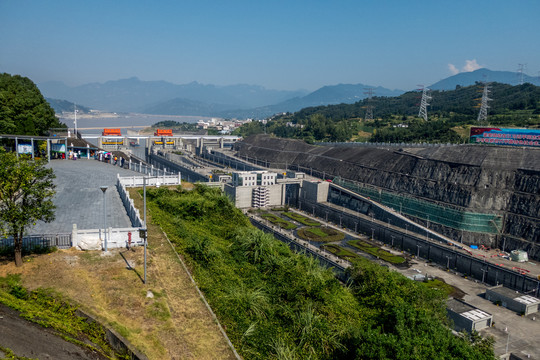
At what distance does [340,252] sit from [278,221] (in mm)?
18846

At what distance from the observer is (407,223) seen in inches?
2749

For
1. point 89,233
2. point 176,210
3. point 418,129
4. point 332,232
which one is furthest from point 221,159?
point 89,233

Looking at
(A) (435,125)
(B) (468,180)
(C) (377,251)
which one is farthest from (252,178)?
(A) (435,125)

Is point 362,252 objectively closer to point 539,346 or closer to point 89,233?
point 539,346

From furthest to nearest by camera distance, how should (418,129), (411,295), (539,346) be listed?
(418,129)
(539,346)
(411,295)

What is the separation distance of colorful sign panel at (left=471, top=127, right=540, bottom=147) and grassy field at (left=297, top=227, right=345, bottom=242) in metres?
34.6

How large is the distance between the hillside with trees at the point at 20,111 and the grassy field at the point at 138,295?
47.2 meters

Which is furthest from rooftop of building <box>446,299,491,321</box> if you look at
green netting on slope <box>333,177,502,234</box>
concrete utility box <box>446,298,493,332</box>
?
green netting on slope <box>333,177,502,234</box>

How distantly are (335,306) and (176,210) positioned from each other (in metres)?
16.0

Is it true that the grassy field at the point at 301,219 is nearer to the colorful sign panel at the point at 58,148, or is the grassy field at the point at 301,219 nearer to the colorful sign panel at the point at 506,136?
the colorful sign panel at the point at 506,136

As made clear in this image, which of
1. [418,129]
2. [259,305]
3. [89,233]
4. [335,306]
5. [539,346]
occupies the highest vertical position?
[418,129]

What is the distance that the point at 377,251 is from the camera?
6375 cm

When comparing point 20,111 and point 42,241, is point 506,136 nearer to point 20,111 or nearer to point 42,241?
point 42,241

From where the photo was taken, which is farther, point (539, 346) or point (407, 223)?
point (407, 223)
